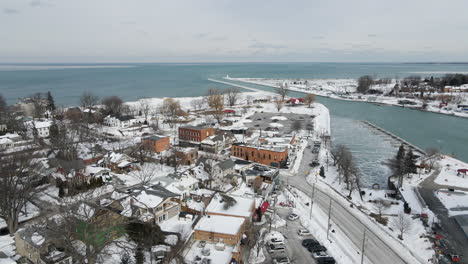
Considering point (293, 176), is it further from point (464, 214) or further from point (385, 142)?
point (385, 142)

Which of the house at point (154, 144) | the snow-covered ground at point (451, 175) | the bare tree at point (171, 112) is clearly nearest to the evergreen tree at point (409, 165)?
the snow-covered ground at point (451, 175)

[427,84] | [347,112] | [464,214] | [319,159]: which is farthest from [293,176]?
[427,84]

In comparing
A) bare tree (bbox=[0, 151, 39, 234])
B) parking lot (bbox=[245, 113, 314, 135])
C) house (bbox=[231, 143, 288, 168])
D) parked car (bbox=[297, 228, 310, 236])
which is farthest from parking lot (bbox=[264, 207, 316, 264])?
parking lot (bbox=[245, 113, 314, 135])

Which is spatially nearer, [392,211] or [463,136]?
[392,211]

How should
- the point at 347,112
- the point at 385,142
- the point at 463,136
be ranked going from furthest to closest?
the point at 347,112 < the point at 463,136 < the point at 385,142

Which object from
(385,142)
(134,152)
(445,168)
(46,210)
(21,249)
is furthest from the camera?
(385,142)

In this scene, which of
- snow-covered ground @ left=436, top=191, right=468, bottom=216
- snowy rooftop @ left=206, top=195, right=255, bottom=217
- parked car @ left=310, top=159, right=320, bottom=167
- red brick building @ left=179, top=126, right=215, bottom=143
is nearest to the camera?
snowy rooftop @ left=206, top=195, right=255, bottom=217

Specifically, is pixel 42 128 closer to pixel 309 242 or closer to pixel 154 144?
pixel 154 144

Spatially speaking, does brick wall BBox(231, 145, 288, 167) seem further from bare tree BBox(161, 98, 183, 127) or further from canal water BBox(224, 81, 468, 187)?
bare tree BBox(161, 98, 183, 127)
